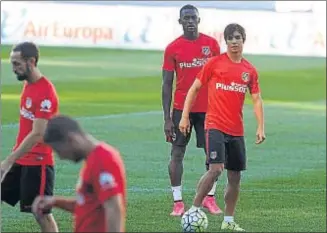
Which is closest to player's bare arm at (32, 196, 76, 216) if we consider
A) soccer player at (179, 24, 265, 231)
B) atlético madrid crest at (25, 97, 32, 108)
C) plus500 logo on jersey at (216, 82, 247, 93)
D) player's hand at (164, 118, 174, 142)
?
atlético madrid crest at (25, 97, 32, 108)

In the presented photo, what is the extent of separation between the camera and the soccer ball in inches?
491

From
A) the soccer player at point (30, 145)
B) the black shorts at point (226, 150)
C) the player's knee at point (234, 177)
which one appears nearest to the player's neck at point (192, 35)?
the black shorts at point (226, 150)

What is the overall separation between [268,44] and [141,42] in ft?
14.6

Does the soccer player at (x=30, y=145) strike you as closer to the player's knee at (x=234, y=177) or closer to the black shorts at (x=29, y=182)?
the black shorts at (x=29, y=182)

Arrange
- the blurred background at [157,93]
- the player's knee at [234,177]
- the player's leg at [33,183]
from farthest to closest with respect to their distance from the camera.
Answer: the blurred background at [157,93] < the player's knee at [234,177] < the player's leg at [33,183]

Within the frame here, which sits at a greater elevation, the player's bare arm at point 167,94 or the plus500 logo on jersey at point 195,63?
the plus500 logo on jersey at point 195,63

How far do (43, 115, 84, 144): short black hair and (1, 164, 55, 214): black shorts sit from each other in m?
3.10

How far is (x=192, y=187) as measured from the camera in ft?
Answer: 54.5

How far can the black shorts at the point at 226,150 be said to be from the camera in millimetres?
12750

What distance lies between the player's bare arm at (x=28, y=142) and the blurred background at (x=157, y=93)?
2439 mm

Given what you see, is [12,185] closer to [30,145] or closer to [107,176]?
[30,145]

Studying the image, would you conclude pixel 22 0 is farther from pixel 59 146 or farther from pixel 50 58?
pixel 59 146

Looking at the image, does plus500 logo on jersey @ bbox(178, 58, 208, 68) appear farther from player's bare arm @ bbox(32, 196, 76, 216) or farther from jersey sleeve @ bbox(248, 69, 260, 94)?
player's bare arm @ bbox(32, 196, 76, 216)

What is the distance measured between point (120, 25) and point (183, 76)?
2978cm
